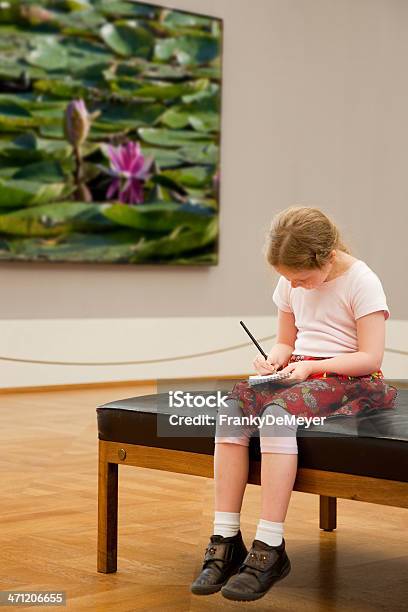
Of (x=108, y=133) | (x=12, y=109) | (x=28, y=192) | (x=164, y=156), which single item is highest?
Result: (x=12, y=109)

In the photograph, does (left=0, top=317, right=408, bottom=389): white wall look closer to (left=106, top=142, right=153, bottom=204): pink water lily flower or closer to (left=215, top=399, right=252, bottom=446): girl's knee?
(left=106, top=142, right=153, bottom=204): pink water lily flower

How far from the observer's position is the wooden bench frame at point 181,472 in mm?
2387

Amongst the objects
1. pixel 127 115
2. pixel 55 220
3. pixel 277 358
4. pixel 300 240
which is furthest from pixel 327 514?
pixel 127 115

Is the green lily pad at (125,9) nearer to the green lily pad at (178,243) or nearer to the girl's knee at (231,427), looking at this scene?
the green lily pad at (178,243)

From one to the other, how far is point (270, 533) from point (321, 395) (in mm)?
373

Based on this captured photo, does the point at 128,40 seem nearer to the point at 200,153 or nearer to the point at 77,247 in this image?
the point at 200,153

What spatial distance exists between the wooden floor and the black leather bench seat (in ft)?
1.18

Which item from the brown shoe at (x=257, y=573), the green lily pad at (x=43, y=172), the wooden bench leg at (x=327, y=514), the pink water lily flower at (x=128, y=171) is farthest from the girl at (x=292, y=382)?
the pink water lily flower at (x=128, y=171)

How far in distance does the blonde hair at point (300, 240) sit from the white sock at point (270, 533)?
2.08ft

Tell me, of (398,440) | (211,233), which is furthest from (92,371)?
(398,440)

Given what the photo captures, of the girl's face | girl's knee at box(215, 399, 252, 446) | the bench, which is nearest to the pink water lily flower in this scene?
the bench

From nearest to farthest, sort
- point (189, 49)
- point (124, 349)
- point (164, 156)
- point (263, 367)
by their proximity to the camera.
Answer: point (263, 367), point (124, 349), point (164, 156), point (189, 49)

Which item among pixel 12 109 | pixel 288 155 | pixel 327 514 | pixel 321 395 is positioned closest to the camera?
pixel 321 395

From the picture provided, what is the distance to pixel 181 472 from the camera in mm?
2740
